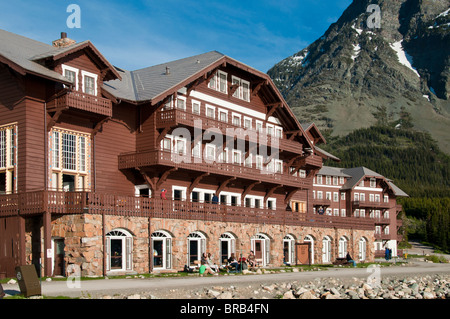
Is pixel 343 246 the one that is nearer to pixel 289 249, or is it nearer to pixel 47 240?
pixel 289 249

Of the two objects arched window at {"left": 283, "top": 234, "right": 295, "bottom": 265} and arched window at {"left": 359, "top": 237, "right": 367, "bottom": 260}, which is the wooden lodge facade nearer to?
arched window at {"left": 283, "top": 234, "right": 295, "bottom": 265}

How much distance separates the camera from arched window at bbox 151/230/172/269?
112 feet

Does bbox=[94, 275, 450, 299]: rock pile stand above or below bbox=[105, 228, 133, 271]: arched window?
below

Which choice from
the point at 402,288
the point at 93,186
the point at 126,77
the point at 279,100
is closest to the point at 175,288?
the point at 402,288

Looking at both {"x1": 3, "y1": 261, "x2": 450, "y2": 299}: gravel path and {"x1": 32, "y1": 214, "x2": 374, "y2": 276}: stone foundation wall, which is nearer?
{"x1": 3, "y1": 261, "x2": 450, "y2": 299}: gravel path

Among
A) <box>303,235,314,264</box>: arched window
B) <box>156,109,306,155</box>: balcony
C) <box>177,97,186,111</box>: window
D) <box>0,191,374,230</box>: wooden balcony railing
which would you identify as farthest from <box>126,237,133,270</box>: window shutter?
<box>303,235,314,264</box>: arched window

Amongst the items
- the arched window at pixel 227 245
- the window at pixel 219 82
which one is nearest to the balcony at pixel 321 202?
the window at pixel 219 82

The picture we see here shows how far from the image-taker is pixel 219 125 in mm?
41406

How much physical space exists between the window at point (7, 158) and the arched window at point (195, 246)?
10.7 meters

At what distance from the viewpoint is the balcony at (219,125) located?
37.5 m

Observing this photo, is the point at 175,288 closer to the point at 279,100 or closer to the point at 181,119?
the point at 181,119

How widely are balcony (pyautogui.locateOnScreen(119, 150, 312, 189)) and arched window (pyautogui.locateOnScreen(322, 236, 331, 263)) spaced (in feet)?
20.6

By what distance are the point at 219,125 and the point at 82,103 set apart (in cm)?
1152

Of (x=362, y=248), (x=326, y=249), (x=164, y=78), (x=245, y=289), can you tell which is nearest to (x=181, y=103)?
(x=164, y=78)
